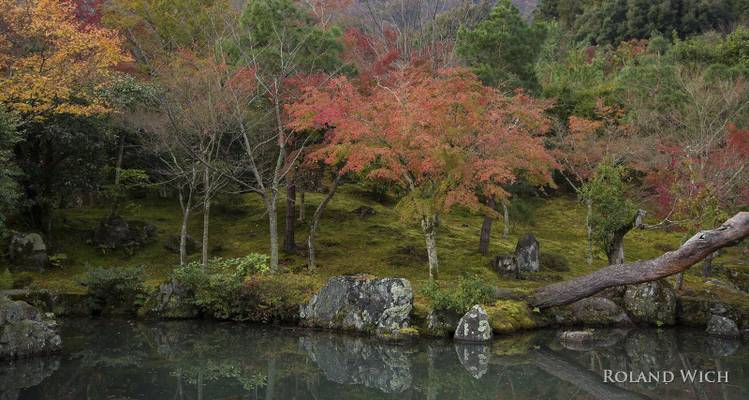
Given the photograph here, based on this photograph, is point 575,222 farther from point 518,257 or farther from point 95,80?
point 95,80

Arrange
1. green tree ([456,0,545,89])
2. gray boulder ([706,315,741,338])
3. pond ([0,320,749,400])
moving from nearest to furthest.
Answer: pond ([0,320,749,400]) < gray boulder ([706,315,741,338]) < green tree ([456,0,545,89])

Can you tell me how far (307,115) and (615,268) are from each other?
8978 millimetres

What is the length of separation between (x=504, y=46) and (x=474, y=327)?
11.9 m

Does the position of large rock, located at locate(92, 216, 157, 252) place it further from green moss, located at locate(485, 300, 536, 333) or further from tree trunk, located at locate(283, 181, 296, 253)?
green moss, located at locate(485, 300, 536, 333)

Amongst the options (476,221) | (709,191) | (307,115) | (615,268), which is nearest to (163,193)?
(307,115)

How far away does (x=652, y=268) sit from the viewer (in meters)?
14.9

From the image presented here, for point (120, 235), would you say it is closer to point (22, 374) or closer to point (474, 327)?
point (22, 374)

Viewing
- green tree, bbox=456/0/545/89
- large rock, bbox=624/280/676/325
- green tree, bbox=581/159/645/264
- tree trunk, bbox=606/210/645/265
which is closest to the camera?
large rock, bbox=624/280/676/325

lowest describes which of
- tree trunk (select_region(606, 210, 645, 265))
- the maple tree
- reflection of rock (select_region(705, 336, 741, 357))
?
reflection of rock (select_region(705, 336, 741, 357))

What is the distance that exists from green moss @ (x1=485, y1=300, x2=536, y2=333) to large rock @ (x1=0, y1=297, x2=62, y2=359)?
9729mm

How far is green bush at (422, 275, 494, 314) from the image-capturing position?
15.4 meters

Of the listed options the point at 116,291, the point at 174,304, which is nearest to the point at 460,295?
the point at 174,304

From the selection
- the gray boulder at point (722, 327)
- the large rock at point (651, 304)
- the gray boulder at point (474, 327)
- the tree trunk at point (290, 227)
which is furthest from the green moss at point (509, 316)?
the tree trunk at point (290, 227)

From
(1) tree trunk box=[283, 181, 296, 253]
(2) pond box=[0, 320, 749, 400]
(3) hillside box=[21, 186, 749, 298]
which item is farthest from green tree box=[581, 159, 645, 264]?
(1) tree trunk box=[283, 181, 296, 253]
